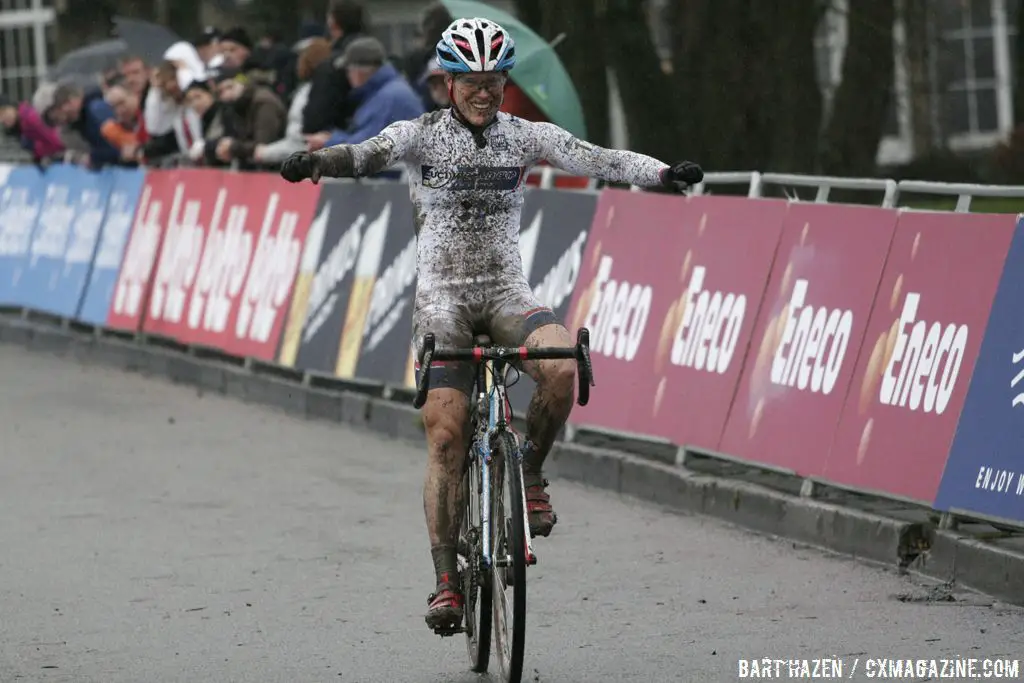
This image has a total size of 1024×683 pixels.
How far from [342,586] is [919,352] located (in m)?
2.75

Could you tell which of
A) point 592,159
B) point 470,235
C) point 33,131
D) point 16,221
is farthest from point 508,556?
point 33,131

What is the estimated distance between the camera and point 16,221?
78.1ft

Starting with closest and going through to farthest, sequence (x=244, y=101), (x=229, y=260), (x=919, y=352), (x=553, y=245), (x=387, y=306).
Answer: (x=919, y=352), (x=553, y=245), (x=387, y=306), (x=229, y=260), (x=244, y=101)

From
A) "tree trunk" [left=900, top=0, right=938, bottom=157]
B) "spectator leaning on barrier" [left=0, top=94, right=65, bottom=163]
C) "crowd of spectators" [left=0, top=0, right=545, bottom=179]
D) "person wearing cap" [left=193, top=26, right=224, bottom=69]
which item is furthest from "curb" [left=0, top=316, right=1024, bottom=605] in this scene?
"tree trunk" [left=900, top=0, right=938, bottom=157]

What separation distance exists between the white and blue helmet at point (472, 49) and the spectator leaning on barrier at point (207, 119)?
1132cm

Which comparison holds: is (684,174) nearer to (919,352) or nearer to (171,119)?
(919,352)

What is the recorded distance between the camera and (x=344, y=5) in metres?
18.3

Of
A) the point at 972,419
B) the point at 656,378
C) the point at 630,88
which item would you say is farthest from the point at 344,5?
the point at 972,419

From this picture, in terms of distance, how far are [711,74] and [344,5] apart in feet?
13.8

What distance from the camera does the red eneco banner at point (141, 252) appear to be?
20234mm

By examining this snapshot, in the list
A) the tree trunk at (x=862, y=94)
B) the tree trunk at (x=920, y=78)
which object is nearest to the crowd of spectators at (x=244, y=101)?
the tree trunk at (x=862, y=94)

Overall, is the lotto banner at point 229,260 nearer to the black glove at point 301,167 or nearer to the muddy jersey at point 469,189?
the muddy jersey at point 469,189

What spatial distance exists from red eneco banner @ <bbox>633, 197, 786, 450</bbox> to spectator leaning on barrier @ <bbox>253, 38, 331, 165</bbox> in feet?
18.8

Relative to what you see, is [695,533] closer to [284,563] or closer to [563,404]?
[284,563]
